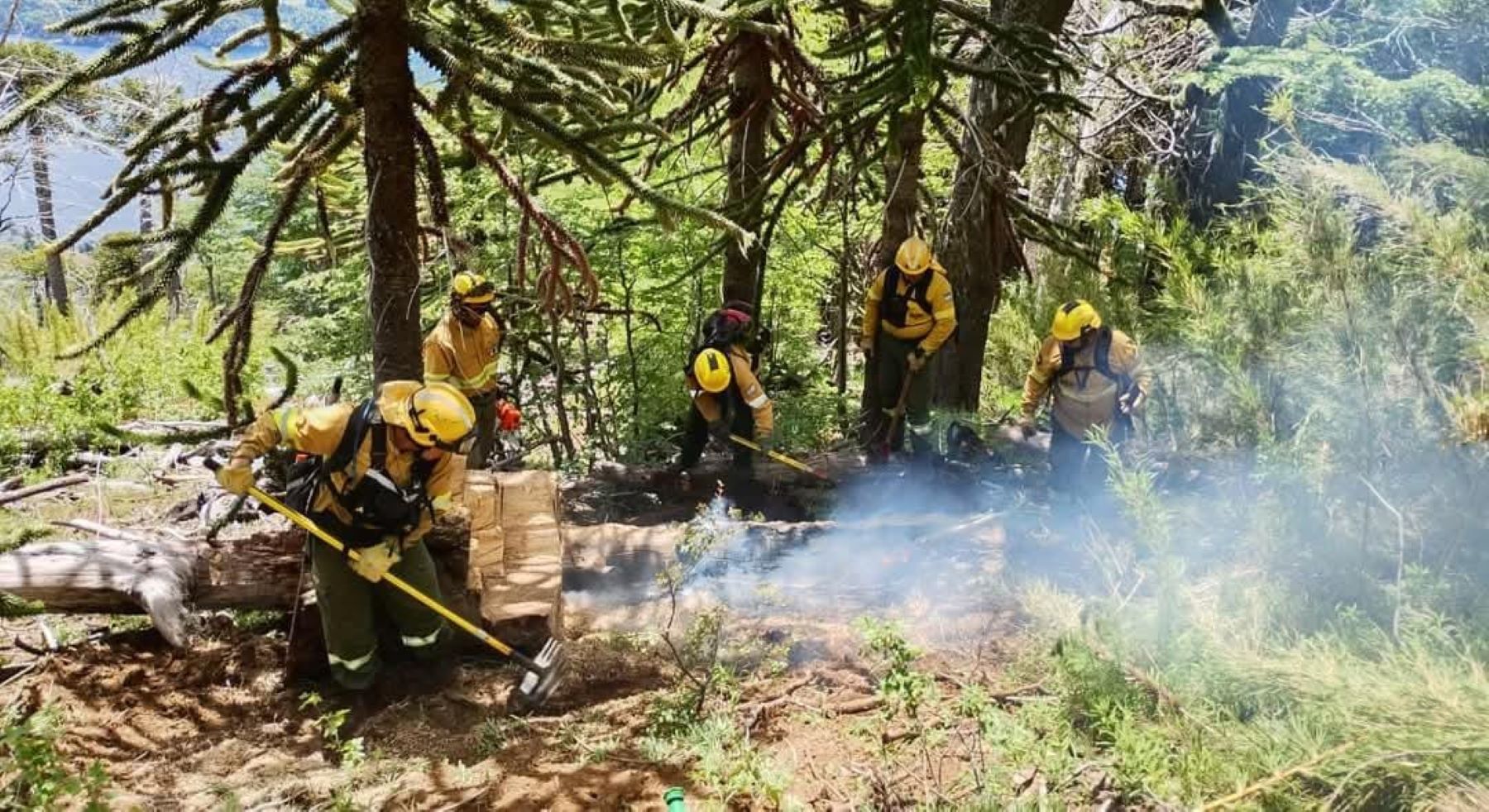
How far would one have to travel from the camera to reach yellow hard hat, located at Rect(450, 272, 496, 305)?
20.9ft

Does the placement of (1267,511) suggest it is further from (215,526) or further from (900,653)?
(215,526)

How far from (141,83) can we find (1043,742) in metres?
15.7

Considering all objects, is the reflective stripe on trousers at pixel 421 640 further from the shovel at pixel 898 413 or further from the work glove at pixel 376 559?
→ the shovel at pixel 898 413

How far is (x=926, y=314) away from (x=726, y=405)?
1.77m

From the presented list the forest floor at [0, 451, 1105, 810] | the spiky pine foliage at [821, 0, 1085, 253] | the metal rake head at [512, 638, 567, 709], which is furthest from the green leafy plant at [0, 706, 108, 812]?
the spiky pine foliage at [821, 0, 1085, 253]

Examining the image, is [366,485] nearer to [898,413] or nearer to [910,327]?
[910,327]

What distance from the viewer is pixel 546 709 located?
15.9 ft

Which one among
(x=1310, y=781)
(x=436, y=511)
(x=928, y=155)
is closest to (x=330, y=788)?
(x=436, y=511)

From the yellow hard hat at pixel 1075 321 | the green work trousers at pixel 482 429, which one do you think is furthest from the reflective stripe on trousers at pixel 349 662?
the yellow hard hat at pixel 1075 321

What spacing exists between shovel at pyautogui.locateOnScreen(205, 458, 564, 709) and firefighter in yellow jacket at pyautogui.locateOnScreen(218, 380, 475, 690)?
6cm

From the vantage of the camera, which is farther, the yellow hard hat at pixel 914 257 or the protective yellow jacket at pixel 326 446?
the yellow hard hat at pixel 914 257

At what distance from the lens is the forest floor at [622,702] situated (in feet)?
12.3

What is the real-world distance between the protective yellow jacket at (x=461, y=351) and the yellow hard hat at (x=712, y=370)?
5.25 ft

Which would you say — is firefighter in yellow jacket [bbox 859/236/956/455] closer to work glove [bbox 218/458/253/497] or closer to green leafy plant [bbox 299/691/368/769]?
green leafy plant [bbox 299/691/368/769]
